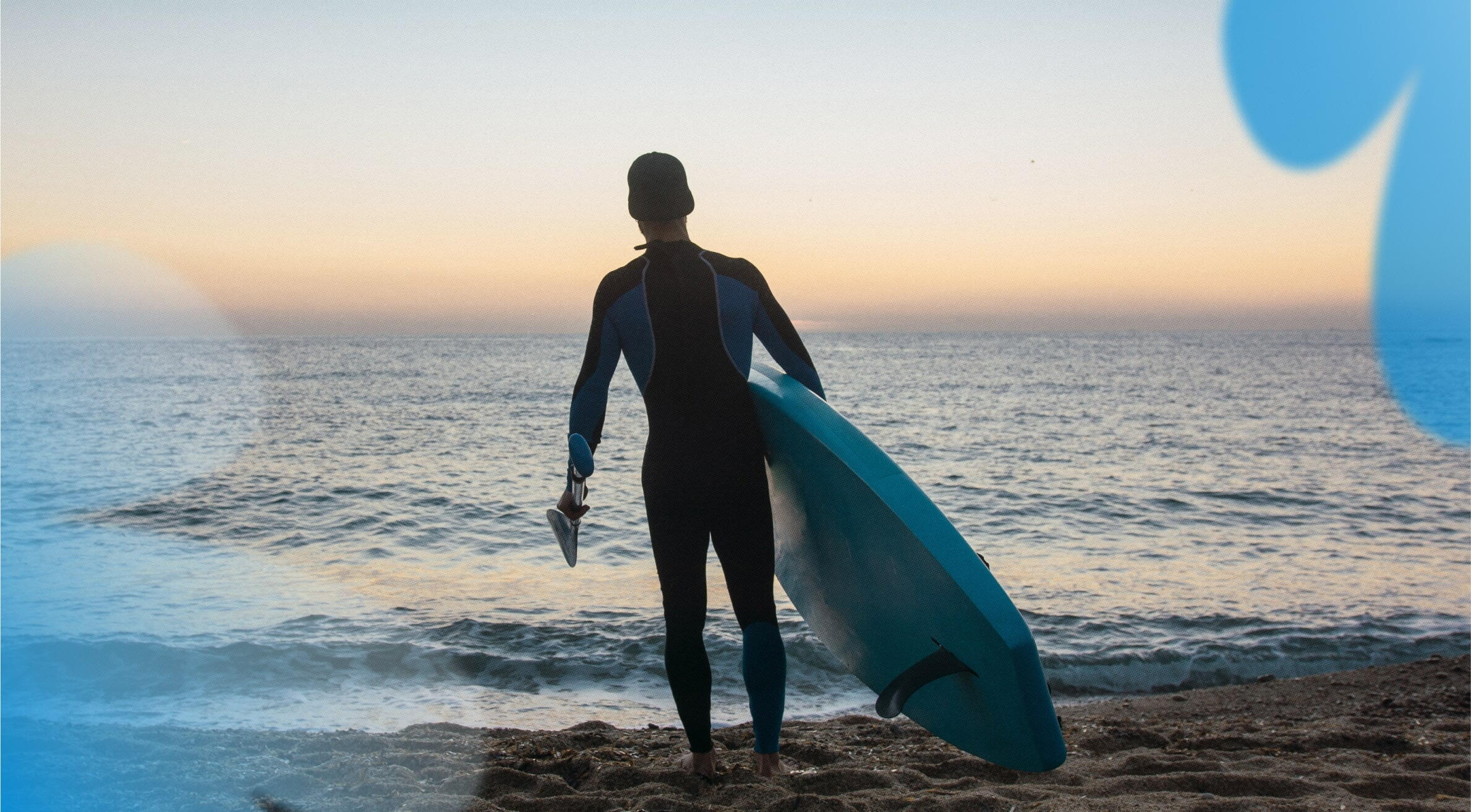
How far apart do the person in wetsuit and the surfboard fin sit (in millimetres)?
324

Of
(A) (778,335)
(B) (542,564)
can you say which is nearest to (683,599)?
(A) (778,335)

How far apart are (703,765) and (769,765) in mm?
198

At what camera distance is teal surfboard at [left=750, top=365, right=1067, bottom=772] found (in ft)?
7.55

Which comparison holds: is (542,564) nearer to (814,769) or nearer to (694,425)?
(814,769)

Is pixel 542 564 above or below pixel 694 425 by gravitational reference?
below

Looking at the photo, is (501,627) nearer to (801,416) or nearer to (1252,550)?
(801,416)

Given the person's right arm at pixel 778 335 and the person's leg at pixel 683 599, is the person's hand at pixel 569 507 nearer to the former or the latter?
the person's leg at pixel 683 599

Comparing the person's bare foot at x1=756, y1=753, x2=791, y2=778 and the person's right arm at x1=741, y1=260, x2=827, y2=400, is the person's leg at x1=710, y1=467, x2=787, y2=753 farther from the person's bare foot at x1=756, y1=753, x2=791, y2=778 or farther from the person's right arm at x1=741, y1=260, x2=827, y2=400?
the person's right arm at x1=741, y1=260, x2=827, y2=400

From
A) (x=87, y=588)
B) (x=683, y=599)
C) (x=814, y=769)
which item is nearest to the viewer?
(x=683, y=599)

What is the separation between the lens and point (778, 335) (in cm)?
275

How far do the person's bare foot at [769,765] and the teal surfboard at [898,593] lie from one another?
0.36 m

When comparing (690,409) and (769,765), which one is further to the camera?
(769,765)

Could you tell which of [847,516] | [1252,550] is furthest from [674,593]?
[1252,550]

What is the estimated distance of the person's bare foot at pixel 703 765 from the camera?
→ 110 inches
